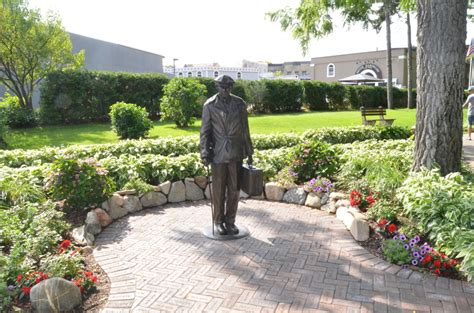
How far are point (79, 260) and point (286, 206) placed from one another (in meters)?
3.55

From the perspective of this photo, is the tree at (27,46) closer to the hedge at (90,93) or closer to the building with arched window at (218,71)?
the hedge at (90,93)

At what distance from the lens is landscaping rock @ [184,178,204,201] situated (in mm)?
6875

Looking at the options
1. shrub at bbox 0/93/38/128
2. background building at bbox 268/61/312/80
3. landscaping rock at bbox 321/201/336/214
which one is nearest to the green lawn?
shrub at bbox 0/93/38/128

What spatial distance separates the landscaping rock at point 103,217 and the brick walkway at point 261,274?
0.09 metres

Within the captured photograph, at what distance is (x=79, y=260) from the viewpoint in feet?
13.1

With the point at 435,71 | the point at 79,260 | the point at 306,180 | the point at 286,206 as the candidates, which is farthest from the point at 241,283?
the point at 435,71

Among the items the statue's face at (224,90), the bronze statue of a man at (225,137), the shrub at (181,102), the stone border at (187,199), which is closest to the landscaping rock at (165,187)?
the stone border at (187,199)

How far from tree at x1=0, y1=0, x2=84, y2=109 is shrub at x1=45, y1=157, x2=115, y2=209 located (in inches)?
589

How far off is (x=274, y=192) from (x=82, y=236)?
3292mm

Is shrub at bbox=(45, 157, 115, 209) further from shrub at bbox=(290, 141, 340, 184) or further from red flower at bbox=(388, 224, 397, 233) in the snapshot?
red flower at bbox=(388, 224, 397, 233)

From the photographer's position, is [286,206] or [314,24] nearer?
[286,206]

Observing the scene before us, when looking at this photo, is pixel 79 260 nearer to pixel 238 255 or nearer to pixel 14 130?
pixel 238 255

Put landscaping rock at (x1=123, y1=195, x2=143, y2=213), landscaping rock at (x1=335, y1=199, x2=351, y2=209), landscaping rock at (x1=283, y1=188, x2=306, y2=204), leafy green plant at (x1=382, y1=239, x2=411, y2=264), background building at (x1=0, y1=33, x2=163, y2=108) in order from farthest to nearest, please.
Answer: background building at (x1=0, y1=33, x2=163, y2=108)
landscaping rock at (x1=283, y1=188, x2=306, y2=204)
landscaping rock at (x1=123, y1=195, x2=143, y2=213)
landscaping rock at (x1=335, y1=199, x2=351, y2=209)
leafy green plant at (x1=382, y1=239, x2=411, y2=264)

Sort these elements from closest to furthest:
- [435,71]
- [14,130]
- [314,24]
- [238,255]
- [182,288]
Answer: [182,288]
[238,255]
[435,71]
[314,24]
[14,130]
